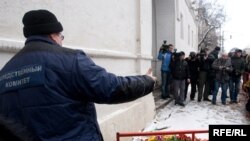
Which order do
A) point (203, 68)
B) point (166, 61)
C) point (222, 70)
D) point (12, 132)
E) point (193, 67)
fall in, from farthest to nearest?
1. point (193, 67)
2. point (203, 68)
3. point (222, 70)
4. point (166, 61)
5. point (12, 132)

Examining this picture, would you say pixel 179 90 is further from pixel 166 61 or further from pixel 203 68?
pixel 203 68

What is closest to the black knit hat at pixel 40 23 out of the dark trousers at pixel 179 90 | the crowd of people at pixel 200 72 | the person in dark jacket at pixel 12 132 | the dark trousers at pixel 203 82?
the person in dark jacket at pixel 12 132

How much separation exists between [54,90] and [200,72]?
1095 centimetres

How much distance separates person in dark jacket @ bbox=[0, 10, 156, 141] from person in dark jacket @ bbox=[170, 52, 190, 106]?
9379 millimetres

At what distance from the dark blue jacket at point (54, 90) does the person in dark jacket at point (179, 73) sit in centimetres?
941

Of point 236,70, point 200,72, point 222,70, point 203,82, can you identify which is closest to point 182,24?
point 200,72

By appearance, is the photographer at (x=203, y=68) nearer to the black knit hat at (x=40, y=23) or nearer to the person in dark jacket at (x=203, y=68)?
the person in dark jacket at (x=203, y=68)

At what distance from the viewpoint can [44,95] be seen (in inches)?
83.0

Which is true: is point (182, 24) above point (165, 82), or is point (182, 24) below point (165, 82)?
above

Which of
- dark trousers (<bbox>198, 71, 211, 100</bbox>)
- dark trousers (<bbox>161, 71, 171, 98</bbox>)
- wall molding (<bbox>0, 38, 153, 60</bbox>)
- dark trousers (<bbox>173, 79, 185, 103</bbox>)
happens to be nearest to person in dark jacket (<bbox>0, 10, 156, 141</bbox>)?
wall molding (<bbox>0, 38, 153, 60</bbox>)

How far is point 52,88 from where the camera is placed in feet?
6.98

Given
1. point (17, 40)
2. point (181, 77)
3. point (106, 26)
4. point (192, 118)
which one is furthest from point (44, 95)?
point (181, 77)

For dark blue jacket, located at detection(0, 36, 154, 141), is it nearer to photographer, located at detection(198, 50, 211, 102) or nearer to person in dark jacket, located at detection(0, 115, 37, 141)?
person in dark jacket, located at detection(0, 115, 37, 141)

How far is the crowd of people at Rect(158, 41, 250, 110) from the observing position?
1172 centimetres
